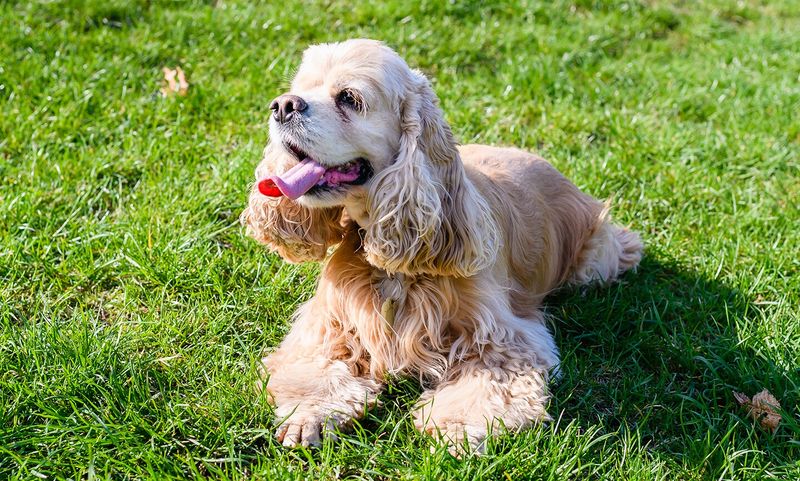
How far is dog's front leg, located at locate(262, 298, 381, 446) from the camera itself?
3137 mm

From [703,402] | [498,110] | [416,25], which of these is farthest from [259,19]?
[703,402]

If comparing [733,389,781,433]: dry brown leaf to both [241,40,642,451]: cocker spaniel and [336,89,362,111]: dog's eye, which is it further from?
[336,89,362,111]: dog's eye

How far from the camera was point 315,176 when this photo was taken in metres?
3.12

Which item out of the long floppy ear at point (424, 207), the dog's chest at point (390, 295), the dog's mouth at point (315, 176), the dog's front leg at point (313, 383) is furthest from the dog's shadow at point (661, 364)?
the dog's mouth at point (315, 176)

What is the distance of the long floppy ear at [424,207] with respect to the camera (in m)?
3.13

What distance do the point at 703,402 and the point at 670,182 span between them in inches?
78.9

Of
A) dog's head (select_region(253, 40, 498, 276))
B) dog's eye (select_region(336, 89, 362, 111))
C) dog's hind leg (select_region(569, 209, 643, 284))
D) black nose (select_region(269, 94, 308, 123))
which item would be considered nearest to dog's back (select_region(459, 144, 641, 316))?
dog's hind leg (select_region(569, 209, 643, 284))

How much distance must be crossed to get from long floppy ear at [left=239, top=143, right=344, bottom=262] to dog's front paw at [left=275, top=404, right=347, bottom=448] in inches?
28.0

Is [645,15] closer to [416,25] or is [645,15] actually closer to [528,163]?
[416,25]

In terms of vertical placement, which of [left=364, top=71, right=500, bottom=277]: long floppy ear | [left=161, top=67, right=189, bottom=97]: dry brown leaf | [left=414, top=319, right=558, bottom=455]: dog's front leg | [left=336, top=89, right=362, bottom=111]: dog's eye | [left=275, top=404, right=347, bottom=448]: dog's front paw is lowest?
[left=161, top=67, right=189, bottom=97]: dry brown leaf

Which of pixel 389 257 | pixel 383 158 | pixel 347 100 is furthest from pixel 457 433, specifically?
pixel 347 100

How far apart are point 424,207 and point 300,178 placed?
48cm

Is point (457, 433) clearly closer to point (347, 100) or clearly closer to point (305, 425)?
point (305, 425)

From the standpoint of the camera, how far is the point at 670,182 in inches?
202
